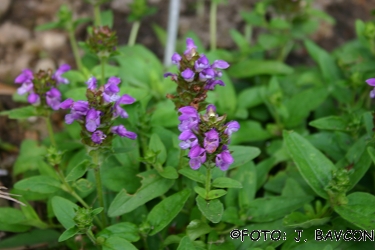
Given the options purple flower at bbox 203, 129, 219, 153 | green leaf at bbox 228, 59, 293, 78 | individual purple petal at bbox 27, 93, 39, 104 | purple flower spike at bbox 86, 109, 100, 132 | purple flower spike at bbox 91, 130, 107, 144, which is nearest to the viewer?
purple flower at bbox 203, 129, 219, 153

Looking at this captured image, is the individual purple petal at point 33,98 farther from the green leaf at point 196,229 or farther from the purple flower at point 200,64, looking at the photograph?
the green leaf at point 196,229

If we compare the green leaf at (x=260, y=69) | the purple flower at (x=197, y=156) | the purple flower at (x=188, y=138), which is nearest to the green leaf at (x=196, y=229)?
the purple flower at (x=197, y=156)

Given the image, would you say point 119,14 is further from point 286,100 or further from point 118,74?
point 286,100

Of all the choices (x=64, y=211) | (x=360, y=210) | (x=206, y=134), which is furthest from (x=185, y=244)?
(x=360, y=210)

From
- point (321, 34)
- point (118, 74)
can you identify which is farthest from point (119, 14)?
point (321, 34)

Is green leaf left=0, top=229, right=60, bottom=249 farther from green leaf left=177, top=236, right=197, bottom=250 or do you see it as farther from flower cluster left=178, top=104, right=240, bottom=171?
flower cluster left=178, top=104, right=240, bottom=171

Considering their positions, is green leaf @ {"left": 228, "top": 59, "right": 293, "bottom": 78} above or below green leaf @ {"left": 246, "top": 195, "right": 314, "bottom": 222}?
above

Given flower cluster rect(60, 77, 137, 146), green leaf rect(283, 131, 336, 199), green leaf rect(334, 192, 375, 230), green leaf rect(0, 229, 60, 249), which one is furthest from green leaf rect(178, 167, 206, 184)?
green leaf rect(0, 229, 60, 249)
